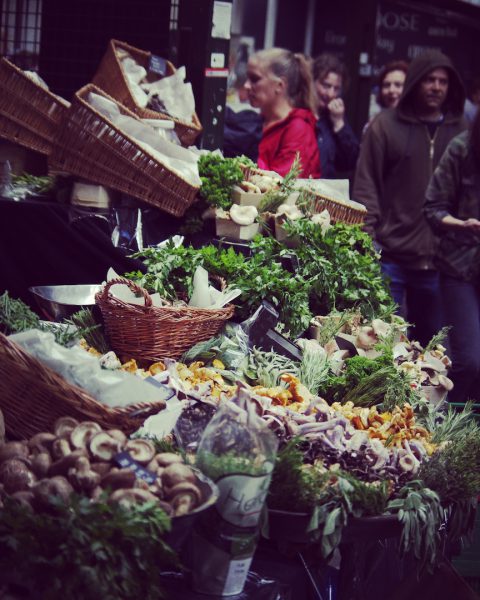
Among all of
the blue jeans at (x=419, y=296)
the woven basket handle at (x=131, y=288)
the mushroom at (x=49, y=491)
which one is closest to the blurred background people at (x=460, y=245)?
the blue jeans at (x=419, y=296)

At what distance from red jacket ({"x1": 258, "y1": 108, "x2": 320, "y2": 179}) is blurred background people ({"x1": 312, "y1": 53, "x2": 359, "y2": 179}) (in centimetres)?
83

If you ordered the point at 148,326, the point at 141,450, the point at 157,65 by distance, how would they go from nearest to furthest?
1. the point at 141,450
2. the point at 148,326
3. the point at 157,65

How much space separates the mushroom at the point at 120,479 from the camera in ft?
7.36

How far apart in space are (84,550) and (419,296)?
422cm

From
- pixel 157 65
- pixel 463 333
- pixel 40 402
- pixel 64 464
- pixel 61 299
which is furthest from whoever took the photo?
pixel 157 65

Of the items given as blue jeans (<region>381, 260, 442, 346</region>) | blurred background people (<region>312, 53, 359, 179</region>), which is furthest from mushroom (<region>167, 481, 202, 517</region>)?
blurred background people (<region>312, 53, 359, 179</region>)

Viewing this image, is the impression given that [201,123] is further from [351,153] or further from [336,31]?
[336,31]

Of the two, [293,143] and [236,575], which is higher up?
[293,143]

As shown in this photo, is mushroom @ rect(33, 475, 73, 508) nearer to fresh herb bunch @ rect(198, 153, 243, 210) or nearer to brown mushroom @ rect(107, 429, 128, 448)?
brown mushroom @ rect(107, 429, 128, 448)

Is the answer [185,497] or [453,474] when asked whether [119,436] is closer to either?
[185,497]

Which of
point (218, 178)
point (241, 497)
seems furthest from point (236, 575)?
point (218, 178)

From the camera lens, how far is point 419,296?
5996 mm

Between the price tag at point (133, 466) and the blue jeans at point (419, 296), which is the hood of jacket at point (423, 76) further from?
the price tag at point (133, 466)

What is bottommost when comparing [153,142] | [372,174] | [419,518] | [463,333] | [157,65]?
[463,333]
